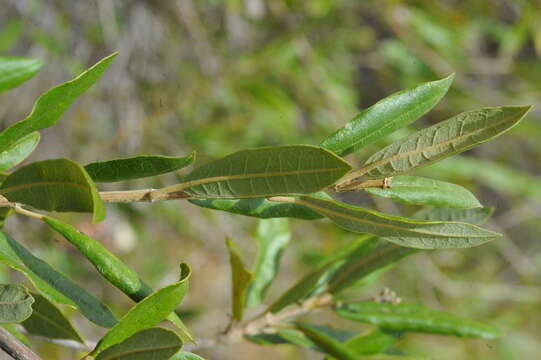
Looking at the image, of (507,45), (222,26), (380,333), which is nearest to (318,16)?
(222,26)

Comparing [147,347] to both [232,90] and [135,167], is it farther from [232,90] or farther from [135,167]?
[232,90]

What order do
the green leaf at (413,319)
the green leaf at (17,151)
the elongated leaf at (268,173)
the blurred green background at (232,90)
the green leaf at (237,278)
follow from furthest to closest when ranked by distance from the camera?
the blurred green background at (232,90) < the green leaf at (413,319) < the green leaf at (237,278) < the green leaf at (17,151) < the elongated leaf at (268,173)

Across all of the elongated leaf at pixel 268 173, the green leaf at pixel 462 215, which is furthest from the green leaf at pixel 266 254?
the elongated leaf at pixel 268 173

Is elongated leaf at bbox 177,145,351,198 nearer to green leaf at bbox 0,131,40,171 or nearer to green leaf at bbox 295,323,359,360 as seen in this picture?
green leaf at bbox 0,131,40,171

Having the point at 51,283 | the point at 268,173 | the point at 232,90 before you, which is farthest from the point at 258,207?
the point at 232,90

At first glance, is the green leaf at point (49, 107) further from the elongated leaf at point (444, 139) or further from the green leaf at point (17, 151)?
the elongated leaf at point (444, 139)
